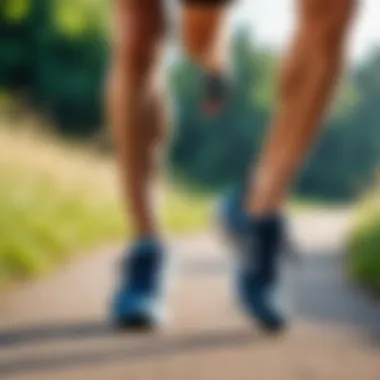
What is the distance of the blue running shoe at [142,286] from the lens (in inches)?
44.8

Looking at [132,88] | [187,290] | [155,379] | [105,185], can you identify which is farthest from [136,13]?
[155,379]

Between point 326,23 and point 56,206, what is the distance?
1.50 feet

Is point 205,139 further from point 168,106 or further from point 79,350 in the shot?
point 79,350

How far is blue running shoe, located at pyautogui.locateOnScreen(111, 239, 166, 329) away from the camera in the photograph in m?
1.14

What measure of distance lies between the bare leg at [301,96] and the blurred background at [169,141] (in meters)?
0.02

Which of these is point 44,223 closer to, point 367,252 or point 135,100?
point 135,100

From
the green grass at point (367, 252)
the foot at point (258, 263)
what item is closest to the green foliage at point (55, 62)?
the foot at point (258, 263)

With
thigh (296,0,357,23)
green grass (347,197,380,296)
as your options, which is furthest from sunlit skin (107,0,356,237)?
green grass (347,197,380,296)

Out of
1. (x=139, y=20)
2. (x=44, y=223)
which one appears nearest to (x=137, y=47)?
(x=139, y=20)

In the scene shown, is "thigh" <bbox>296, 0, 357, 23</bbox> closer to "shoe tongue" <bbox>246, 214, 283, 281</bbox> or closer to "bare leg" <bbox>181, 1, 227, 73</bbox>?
"bare leg" <bbox>181, 1, 227, 73</bbox>

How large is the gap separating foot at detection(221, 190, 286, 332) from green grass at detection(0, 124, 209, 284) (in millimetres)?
51

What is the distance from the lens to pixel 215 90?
3.92 ft

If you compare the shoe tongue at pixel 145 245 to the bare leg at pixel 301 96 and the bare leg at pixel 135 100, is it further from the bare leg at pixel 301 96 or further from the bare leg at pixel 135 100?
the bare leg at pixel 301 96

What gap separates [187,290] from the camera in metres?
1.22
